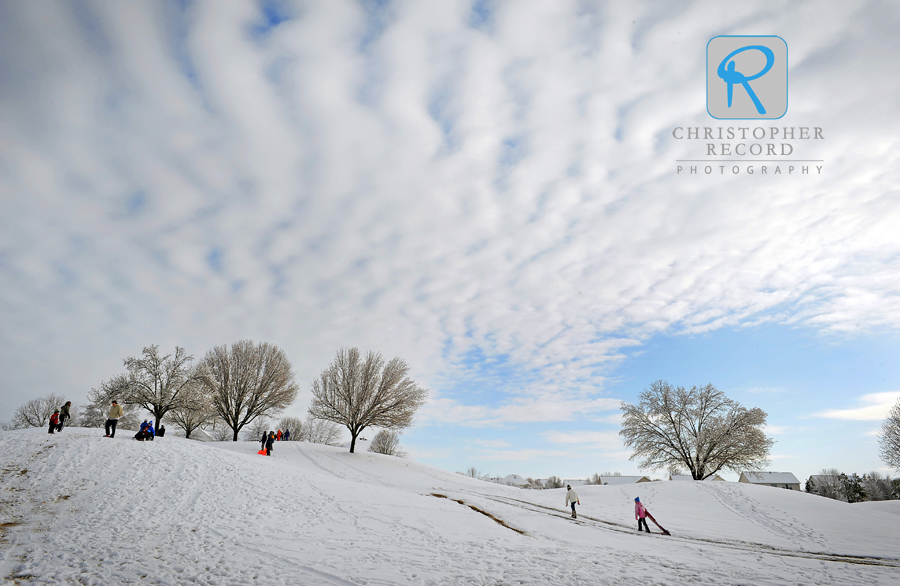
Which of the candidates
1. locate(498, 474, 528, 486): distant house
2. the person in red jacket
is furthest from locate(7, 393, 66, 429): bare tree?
locate(498, 474, 528, 486): distant house

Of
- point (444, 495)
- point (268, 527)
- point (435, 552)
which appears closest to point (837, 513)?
point (444, 495)

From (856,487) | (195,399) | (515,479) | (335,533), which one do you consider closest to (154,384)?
(195,399)

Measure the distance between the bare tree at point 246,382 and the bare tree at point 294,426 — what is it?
105 feet

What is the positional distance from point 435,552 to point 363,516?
162 inches

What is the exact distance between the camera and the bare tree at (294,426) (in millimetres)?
70375

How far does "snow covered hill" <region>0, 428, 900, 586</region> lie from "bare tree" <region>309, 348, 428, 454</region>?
12.4 m

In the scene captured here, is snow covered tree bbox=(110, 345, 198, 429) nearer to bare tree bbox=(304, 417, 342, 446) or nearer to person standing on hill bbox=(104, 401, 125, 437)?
person standing on hill bbox=(104, 401, 125, 437)

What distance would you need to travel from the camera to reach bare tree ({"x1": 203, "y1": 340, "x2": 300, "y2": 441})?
3884cm

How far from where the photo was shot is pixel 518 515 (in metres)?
16.6

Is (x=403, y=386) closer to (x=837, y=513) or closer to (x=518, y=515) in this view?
(x=518, y=515)

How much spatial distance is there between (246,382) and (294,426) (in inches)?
1412

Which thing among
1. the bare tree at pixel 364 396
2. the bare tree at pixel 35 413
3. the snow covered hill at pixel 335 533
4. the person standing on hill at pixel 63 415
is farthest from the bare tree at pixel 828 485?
the bare tree at pixel 35 413

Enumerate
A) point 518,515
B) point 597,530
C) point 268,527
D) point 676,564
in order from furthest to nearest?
point 518,515, point 597,530, point 268,527, point 676,564

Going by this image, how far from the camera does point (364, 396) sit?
3338cm
